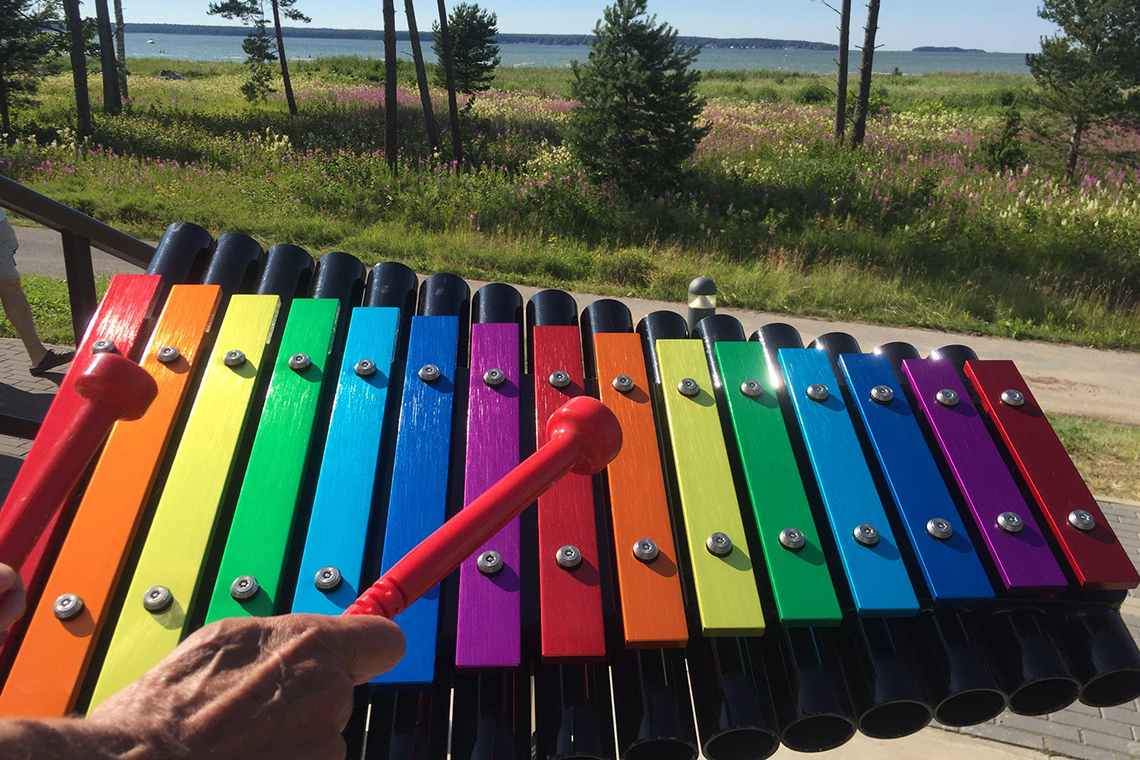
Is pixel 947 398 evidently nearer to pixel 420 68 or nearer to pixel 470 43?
pixel 420 68

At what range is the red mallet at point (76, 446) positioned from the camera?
145 cm

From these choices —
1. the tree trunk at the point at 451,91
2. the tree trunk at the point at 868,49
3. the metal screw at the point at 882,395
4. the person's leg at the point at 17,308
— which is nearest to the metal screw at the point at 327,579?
the metal screw at the point at 882,395

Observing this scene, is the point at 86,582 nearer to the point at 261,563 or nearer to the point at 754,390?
the point at 261,563

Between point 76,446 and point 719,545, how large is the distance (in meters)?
1.62

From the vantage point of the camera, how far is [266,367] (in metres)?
2.66

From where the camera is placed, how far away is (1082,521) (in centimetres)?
225

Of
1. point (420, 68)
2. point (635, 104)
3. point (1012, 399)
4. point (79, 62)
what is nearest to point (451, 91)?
point (420, 68)

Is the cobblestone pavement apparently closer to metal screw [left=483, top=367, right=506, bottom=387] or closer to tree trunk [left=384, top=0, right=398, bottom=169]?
metal screw [left=483, top=367, right=506, bottom=387]

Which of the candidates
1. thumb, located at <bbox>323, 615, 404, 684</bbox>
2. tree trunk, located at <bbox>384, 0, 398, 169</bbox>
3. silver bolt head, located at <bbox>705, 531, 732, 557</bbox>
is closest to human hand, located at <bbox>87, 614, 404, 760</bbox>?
thumb, located at <bbox>323, 615, 404, 684</bbox>

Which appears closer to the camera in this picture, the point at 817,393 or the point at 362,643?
the point at 362,643

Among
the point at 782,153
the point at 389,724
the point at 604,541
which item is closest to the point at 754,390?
the point at 604,541

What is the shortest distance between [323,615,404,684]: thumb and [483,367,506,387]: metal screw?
166 centimetres

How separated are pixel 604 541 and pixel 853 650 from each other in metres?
0.79

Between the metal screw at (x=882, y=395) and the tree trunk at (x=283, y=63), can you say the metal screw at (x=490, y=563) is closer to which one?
the metal screw at (x=882, y=395)
